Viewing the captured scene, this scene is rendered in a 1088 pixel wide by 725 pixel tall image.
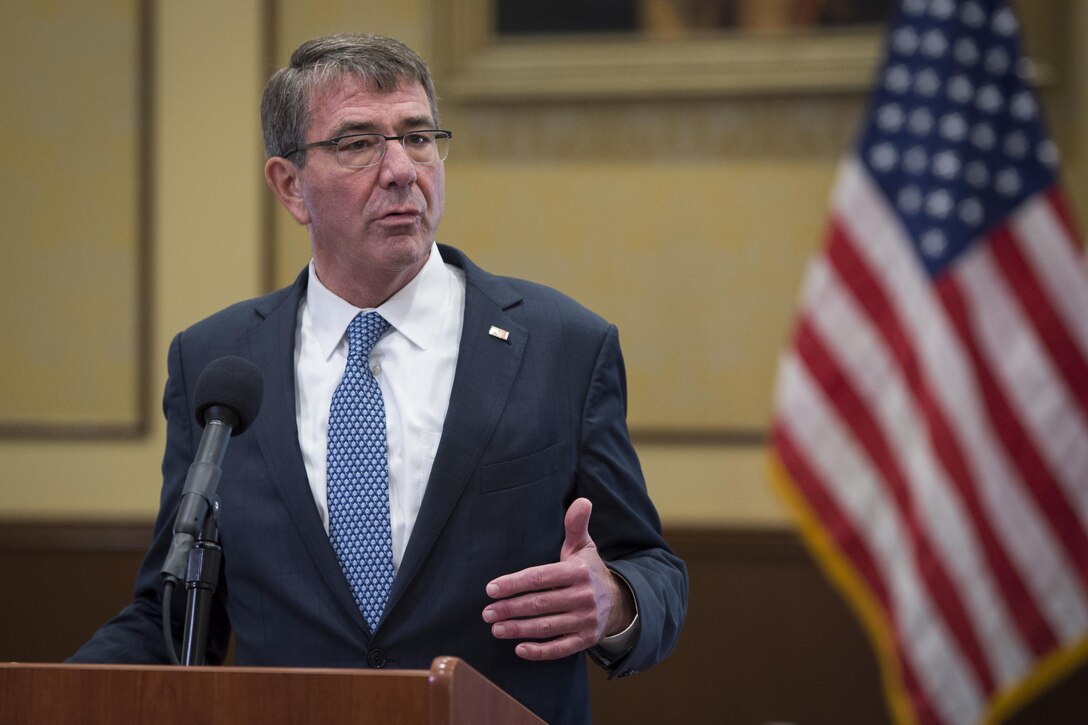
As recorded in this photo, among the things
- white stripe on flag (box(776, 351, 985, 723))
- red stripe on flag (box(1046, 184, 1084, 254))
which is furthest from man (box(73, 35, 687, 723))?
red stripe on flag (box(1046, 184, 1084, 254))

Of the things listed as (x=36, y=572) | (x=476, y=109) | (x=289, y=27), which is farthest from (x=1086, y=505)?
(x=36, y=572)

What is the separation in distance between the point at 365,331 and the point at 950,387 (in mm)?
2298

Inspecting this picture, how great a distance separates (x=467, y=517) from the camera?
209cm

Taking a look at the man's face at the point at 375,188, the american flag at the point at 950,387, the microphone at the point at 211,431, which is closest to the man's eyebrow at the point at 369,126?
the man's face at the point at 375,188

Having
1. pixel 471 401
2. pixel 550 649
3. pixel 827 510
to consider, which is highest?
pixel 471 401


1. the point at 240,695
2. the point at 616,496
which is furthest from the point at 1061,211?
the point at 240,695

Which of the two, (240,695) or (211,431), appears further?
(211,431)

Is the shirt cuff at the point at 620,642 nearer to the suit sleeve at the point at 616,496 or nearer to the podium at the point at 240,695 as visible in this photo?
the suit sleeve at the point at 616,496

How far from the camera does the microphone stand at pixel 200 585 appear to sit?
1581 mm

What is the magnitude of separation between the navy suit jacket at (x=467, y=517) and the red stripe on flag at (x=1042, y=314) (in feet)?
7.07

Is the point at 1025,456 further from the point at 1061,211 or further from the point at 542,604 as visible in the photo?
the point at 542,604

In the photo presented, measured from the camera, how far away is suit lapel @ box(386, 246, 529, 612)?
2.04 m

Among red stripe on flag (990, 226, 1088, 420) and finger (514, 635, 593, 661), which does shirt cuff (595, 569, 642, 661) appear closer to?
finger (514, 635, 593, 661)

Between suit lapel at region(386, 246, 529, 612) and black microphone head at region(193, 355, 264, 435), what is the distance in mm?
430
